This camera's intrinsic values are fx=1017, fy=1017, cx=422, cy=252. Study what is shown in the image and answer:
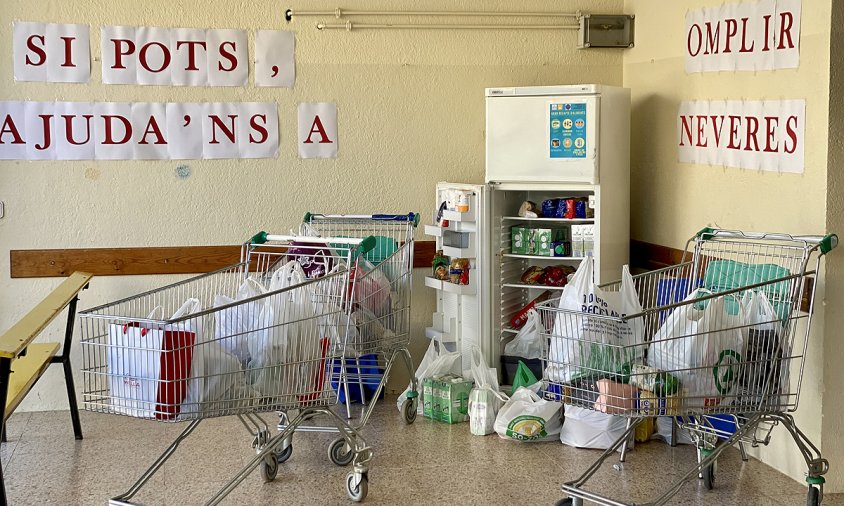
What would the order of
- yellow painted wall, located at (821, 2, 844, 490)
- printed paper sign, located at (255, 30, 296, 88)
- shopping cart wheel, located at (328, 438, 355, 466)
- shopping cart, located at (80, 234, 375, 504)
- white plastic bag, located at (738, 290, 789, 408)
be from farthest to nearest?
printed paper sign, located at (255, 30, 296, 88)
shopping cart wheel, located at (328, 438, 355, 466)
yellow painted wall, located at (821, 2, 844, 490)
white plastic bag, located at (738, 290, 789, 408)
shopping cart, located at (80, 234, 375, 504)

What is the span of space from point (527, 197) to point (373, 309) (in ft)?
4.02

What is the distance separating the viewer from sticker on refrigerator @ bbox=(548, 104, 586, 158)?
5301mm

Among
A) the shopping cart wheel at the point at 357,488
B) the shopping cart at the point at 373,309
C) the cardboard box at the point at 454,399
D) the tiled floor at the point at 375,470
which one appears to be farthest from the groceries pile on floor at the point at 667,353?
the cardboard box at the point at 454,399

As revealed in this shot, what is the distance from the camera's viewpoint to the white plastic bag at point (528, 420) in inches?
193

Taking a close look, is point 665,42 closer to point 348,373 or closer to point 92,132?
point 348,373

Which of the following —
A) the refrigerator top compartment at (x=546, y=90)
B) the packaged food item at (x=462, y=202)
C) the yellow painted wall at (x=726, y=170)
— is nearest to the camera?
the yellow painted wall at (x=726, y=170)

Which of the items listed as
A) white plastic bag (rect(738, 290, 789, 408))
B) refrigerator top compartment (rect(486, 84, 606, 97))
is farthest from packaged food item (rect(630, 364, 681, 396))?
refrigerator top compartment (rect(486, 84, 606, 97))

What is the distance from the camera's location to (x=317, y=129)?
587cm

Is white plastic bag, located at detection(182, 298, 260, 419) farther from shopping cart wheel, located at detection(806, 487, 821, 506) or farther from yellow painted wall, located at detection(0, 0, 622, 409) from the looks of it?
shopping cart wheel, located at detection(806, 487, 821, 506)

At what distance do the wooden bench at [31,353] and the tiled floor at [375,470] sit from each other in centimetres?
32

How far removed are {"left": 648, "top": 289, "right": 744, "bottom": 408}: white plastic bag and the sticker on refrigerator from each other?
1.64 m

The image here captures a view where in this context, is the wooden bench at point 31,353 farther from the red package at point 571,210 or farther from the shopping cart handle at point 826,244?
the shopping cart handle at point 826,244

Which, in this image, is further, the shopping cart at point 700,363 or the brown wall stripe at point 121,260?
the brown wall stripe at point 121,260

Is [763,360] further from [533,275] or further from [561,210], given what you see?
[533,275]
